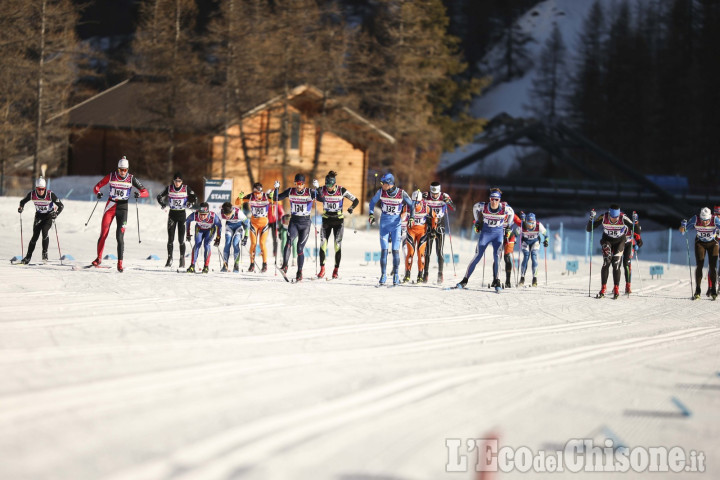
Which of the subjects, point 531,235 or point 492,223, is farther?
point 531,235

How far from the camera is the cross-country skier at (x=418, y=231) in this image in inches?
720

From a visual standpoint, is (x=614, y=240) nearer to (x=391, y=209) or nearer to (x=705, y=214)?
(x=705, y=214)

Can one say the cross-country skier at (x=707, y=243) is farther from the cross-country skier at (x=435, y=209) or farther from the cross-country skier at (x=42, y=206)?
the cross-country skier at (x=42, y=206)

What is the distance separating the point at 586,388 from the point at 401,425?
2.50 m

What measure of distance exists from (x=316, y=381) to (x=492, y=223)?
1035 centimetres

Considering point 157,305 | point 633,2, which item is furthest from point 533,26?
point 157,305

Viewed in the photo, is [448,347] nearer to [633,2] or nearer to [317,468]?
[317,468]

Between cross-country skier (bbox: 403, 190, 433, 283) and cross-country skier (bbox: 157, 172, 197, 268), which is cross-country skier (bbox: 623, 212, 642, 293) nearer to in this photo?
cross-country skier (bbox: 403, 190, 433, 283)

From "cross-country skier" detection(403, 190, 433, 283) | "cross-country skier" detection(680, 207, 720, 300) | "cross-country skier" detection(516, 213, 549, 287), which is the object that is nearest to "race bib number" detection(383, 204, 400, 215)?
"cross-country skier" detection(403, 190, 433, 283)

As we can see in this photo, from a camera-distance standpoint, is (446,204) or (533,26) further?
(533,26)

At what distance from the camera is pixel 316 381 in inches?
297

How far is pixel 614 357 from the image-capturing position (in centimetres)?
978

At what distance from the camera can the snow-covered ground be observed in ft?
18.0

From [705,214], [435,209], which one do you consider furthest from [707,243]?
[435,209]
